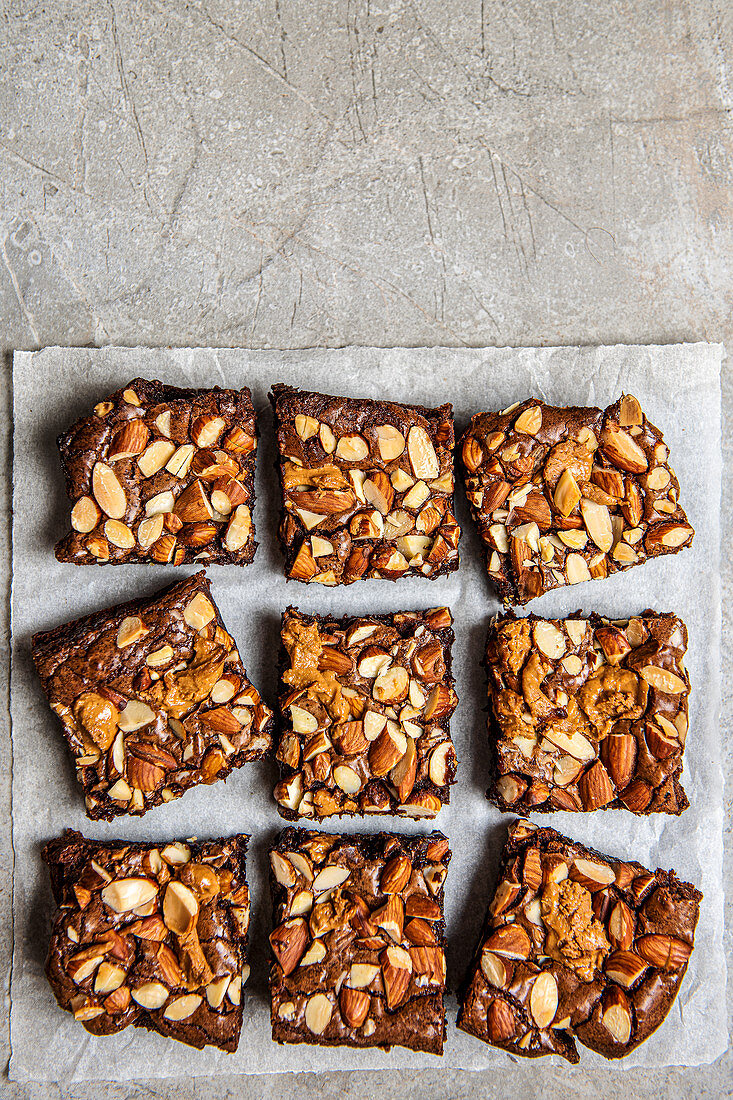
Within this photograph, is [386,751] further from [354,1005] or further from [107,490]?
[107,490]

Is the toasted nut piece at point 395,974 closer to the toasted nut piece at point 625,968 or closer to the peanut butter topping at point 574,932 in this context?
the peanut butter topping at point 574,932

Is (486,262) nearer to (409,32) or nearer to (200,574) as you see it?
(409,32)

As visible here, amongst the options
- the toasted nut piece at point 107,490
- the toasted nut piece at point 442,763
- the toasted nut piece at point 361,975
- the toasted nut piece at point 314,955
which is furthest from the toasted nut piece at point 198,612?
the toasted nut piece at point 361,975

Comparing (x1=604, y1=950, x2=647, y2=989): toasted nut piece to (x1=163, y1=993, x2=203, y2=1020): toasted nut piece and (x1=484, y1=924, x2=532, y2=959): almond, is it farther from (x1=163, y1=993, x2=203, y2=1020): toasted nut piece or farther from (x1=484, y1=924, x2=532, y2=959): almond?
(x1=163, y1=993, x2=203, y2=1020): toasted nut piece

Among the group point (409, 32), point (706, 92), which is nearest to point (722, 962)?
point (706, 92)

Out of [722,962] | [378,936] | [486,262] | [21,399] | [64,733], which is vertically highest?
[486,262]

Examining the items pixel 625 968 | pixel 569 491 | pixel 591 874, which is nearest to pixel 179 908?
pixel 591 874
